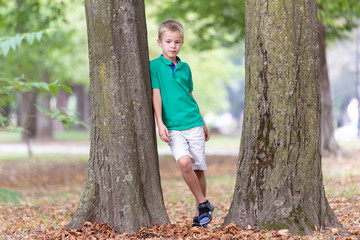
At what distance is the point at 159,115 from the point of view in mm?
4512

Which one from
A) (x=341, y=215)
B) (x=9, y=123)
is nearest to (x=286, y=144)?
(x=341, y=215)

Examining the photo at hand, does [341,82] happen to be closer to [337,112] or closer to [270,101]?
[337,112]

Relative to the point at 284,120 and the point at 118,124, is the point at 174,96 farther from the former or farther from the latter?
the point at 284,120

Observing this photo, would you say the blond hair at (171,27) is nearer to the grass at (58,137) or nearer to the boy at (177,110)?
the boy at (177,110)

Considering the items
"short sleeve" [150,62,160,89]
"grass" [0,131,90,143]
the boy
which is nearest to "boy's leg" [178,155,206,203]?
the boy

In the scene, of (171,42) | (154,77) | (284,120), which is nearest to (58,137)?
(154,77)

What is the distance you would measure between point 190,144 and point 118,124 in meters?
0.76

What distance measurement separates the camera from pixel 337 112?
2571 inches

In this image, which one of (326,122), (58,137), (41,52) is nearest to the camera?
(326,122)

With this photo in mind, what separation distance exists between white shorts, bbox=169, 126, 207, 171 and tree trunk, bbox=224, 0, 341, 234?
53 cm

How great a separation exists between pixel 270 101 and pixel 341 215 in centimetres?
197

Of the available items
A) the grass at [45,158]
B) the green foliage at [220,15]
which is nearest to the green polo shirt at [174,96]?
the green foliage at [220,15]

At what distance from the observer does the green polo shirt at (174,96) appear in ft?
14.9

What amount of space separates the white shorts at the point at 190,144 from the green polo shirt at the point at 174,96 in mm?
59
